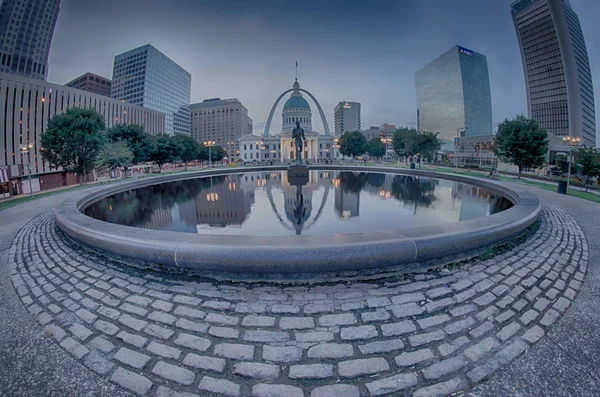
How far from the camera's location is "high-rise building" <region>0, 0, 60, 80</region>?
91062mm

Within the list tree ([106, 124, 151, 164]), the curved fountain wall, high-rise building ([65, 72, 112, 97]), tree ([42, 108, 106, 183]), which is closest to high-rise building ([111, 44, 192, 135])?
high-rise building ([65, 72, 112, 97])

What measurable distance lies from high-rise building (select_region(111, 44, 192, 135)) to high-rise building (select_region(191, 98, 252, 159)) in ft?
89.9

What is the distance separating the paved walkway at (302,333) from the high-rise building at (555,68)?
12881 cm

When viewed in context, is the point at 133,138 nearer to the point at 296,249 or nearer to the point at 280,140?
the point at 296,249

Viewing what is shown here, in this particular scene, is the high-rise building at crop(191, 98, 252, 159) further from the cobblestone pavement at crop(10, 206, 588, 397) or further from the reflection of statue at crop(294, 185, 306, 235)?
the cobblestone pavement at crop(10, 206, 588, 397)

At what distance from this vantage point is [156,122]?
391ft

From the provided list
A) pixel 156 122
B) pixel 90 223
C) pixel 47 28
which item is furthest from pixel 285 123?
pixel 90 223

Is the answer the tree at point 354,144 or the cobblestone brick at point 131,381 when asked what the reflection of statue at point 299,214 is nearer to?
the cobblestone brick at point 131,381

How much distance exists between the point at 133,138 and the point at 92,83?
446 feet

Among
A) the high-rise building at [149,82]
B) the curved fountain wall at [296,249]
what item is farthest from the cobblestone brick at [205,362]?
the high-rise building at [149,82]

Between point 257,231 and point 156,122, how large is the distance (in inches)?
5141

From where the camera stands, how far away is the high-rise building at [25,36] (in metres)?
91.1

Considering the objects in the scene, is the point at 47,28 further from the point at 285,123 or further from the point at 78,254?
the point at 78,254

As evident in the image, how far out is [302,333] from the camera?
3.59 metres
